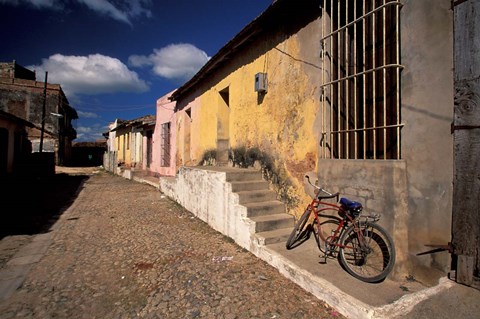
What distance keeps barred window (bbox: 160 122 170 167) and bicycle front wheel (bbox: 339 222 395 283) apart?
34.9 ft

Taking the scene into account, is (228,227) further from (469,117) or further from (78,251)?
(469,117)

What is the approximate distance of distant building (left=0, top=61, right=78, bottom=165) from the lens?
22750mm

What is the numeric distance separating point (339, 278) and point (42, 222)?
6379 mm

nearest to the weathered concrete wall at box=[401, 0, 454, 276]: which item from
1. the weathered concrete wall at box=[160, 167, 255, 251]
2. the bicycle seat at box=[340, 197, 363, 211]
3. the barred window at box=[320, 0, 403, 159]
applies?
the bicycle seat at box=[340, 197, 363, 211]

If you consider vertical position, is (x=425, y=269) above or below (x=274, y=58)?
below

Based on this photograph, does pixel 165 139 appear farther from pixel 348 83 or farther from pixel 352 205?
pixel 352 205

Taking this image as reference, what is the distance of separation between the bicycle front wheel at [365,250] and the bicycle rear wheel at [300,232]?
63cm

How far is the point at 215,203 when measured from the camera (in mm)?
5473

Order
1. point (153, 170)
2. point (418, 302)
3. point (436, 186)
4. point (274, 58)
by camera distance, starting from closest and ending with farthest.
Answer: point (418, 302) → point (436, 186) → point (274, 58) → point (153, 170)

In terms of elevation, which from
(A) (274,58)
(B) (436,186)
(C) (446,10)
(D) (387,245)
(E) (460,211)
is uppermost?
(A) (274,58)

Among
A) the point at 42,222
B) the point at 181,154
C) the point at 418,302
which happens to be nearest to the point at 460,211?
the point at 418,302

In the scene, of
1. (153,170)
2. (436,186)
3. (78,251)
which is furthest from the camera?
(153,170)

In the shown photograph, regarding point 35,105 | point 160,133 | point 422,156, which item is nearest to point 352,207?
point 422,156

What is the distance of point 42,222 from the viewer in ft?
20.0
